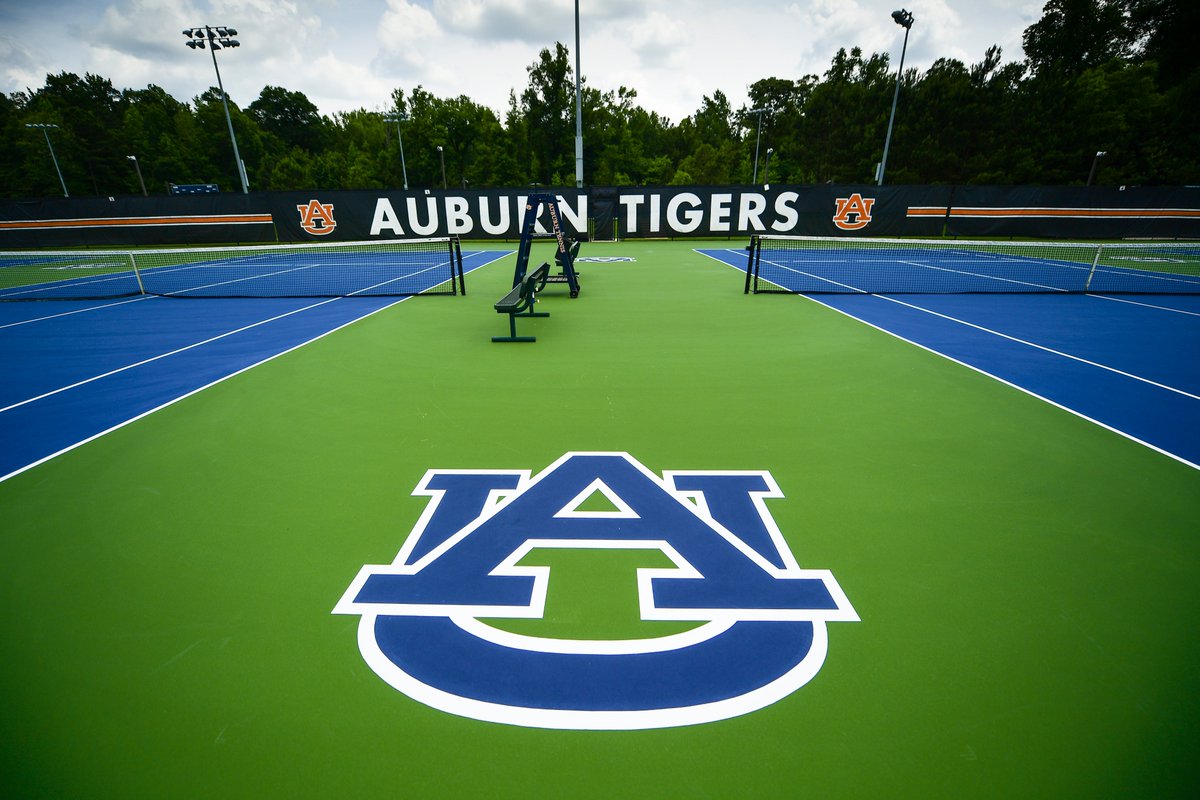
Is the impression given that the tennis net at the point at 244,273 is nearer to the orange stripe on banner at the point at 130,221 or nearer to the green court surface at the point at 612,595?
the orange stripe on banner at the point at 130,221

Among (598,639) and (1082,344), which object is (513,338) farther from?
(1082,344)

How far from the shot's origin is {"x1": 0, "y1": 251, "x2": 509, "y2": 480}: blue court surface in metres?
6.12

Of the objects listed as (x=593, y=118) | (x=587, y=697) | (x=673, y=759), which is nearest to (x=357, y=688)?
Answer: (x=587, y=697)

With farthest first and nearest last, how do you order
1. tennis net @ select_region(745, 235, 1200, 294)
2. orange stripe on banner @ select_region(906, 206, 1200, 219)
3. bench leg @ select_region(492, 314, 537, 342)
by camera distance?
1. orange stripe on banner @ select_region(906, 206, 1200, 219)
2. tennis net @ select_region(745, 235, 1200, 294)
3. bench leg @ select_region(492, 314, 537, 342)

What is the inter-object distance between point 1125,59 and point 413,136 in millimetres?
72782

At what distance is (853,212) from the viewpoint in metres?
27.0

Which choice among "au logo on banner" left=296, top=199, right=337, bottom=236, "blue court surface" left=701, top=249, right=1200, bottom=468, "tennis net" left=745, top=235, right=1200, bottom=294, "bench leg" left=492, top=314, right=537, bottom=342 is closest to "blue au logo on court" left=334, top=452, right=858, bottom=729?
"bench leg" left=492, top=314, right=537, bottom=342

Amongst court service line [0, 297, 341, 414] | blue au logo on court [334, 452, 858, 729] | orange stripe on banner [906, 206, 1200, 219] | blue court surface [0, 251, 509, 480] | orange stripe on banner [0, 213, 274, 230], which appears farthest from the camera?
orange stripe on banner [0, 213, 274, 230]

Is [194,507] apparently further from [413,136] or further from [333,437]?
[413,136]

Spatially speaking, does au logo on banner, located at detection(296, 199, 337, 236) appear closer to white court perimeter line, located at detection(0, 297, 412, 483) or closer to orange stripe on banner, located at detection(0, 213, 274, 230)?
orange stripe on banner, located at detection(0, 213, 274, 230)

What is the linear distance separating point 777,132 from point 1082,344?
8453 centimetres

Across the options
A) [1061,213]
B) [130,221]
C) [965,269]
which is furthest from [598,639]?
[130,221]

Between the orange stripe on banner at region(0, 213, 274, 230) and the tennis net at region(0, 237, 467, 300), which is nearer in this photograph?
the tennis net at region(0, 237, 467, 300)

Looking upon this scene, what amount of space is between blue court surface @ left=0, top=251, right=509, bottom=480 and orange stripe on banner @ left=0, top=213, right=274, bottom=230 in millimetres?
14974
